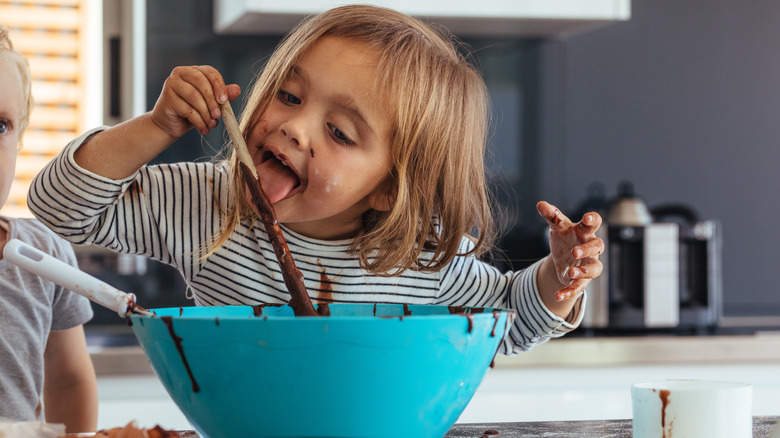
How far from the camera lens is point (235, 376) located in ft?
1.76

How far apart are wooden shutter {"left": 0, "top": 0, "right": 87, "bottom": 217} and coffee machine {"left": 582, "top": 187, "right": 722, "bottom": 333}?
5.09 feet

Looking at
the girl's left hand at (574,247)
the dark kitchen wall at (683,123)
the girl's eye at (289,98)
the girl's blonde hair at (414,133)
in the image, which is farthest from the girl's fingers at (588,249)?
the dark kitchen wall at (683,123)

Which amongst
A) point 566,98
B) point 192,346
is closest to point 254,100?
point 192,346

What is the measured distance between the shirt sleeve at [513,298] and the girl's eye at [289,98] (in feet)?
1.03

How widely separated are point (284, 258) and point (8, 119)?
1.39 feet

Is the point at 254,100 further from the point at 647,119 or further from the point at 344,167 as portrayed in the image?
the point at 647,119

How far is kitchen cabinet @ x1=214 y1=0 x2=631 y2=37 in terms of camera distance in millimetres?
2180

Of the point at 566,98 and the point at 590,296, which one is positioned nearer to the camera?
the point at 590,296

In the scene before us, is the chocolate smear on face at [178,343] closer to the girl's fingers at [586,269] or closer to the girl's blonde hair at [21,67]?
the girl's fingers at [586,269]

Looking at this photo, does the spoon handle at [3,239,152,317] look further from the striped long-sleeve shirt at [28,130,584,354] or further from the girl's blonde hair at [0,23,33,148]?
the girl's blonde hair at [0,23,33,148]

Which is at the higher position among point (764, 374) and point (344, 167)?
point (344, 167)

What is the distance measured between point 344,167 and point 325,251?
0.14 m

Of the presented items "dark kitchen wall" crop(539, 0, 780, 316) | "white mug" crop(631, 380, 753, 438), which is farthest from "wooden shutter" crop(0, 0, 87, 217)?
"white mug" crop(631, 380, 753, 438)

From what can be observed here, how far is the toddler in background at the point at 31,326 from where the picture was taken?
3.12 ft
